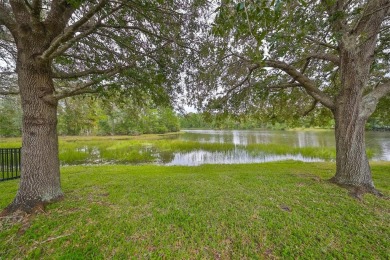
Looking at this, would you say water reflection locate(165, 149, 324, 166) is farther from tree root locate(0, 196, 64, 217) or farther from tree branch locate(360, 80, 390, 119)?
tree root locate(0, 196, 64, 217)

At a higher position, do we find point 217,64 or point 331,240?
point 217,64

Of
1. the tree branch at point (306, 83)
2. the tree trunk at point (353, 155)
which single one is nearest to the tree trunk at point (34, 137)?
the tree branch at point (306, 83)

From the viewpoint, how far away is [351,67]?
11.7 ft

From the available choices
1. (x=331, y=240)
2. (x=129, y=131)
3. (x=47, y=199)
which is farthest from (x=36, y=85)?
(x=129, y=131)

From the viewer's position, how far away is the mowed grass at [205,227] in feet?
6.29

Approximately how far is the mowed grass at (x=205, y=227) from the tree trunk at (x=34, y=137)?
1.13ft

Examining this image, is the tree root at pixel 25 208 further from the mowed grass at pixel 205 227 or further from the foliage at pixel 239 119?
the foliage at pixel 239 119

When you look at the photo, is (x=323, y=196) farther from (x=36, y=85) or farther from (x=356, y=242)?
(x=36, y=85)

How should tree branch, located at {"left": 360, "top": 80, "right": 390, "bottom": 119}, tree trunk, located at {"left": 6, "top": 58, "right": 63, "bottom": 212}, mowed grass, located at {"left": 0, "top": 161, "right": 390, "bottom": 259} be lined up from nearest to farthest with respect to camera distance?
mowed grass, located at {"left": 0, "top": 161, "right": 390, "bottom": 259}
tree trunk, located at {"left": 6, "top": 58, "right": 63, "bottom": 212}
tree branch, located at {"left": 360, "top": 80, "right": 390, "bottom": 119}

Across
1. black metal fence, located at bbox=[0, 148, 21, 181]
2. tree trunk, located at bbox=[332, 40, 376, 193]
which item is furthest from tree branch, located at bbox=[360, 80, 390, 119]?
black metal fence, located at bbox=[0, 148, 21, 181]

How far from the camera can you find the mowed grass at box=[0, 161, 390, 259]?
1.92 metres

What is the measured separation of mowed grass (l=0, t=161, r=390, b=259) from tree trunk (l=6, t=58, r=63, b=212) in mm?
346

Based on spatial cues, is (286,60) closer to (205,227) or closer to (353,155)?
(353,155)

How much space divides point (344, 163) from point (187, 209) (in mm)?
3745
